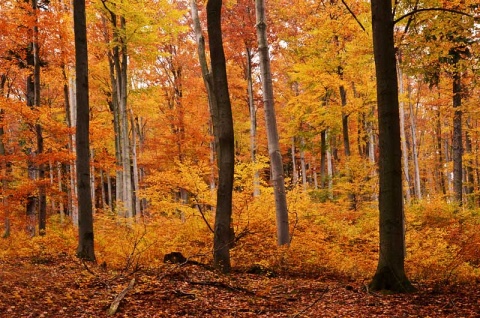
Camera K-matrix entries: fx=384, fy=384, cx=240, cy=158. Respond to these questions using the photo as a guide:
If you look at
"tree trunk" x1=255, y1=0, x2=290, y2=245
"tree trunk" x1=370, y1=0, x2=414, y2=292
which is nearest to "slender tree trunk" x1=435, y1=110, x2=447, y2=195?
"tree trunk" x1=255, y1=0, x2=290, y2=245

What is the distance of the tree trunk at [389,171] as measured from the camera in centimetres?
627

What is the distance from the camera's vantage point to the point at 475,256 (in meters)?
8.38

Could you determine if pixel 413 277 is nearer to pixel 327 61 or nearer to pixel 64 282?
pixel 64 282

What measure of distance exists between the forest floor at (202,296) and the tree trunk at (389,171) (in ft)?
1.27

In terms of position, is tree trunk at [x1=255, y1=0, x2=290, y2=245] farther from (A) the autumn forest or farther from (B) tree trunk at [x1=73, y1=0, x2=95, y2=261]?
(B) tree trunk at [x1=73, y1=0, x2=95, y2=261]

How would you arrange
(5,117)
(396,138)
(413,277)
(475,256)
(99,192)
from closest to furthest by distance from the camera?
1. (396,138)
2. (413,277)
3. (475,256)
4. (5,117)
5. (99,192)

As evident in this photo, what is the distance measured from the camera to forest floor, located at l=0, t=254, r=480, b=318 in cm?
532

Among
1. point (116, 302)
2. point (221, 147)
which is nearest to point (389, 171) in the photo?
point (221, 147)

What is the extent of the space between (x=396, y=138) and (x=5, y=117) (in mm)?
12742

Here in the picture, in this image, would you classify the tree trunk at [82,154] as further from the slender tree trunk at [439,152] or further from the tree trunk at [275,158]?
the slender tree trunk at [439,152]

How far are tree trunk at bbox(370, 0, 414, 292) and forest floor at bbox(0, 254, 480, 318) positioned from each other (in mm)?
388

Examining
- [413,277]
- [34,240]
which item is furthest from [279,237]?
[34,240]

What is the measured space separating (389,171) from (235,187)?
734cm

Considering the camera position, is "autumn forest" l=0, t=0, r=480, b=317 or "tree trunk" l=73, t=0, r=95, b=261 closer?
"autumn forest" l=0, t=0, r=480, b=317
